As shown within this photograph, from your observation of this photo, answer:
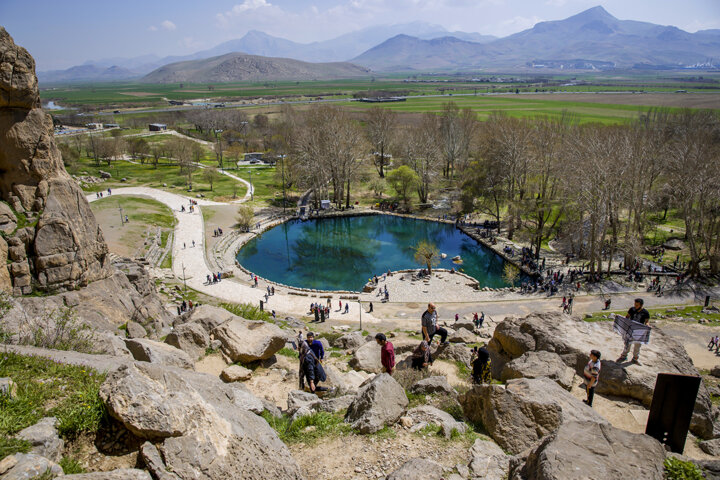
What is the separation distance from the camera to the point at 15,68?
55.9 feet

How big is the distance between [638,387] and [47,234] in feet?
77.5

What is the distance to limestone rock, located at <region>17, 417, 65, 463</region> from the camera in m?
6.54

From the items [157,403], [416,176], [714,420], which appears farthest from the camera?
[416,176]

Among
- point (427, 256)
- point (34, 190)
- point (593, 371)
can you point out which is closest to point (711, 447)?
point (593, 371)

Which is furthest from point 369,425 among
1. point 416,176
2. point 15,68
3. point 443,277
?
point 416,176

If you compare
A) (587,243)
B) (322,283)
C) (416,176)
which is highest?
(416,176)

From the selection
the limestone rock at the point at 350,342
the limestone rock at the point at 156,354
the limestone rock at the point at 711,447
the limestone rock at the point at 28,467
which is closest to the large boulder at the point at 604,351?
the limestone rock at the point at 711,447

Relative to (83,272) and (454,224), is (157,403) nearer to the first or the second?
(83,272)

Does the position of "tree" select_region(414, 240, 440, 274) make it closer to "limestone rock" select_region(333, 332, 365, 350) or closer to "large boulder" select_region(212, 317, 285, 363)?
"limestone rock" select_region(333, 332, 365, 350)

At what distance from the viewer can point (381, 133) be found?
83750 mm

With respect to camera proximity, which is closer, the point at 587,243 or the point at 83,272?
the point at 83,272

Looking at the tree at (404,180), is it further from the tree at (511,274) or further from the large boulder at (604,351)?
the large boulder at (604,351)

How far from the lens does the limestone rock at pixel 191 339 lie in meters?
15.4

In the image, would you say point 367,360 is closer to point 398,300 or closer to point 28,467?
point 28,467
